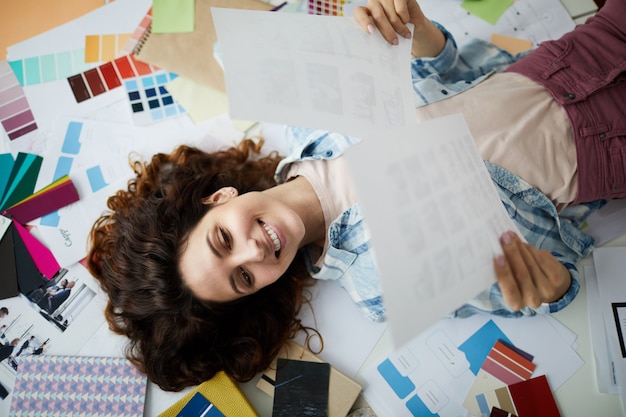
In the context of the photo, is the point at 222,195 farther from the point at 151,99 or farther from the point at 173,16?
the point at 173,16

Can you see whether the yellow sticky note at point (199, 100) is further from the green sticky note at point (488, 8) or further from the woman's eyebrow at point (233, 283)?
the green sticky note at point (488, 8)

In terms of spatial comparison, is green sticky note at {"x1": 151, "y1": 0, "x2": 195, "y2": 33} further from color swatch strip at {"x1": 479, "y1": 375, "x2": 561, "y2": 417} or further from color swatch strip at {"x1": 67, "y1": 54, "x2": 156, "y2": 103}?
color swatch strip at {"x1": 479, "y1": 375, "x2": 561, "y2": 417}

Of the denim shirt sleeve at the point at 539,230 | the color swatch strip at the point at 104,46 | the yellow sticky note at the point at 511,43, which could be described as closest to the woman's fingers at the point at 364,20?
the denim shirt sleeve at the point at 539,230

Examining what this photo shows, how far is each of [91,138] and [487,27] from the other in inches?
Result: 45.9

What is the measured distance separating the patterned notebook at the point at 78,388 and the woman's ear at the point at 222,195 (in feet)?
1.53

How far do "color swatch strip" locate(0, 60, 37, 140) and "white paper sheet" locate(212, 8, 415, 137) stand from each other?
86 cm

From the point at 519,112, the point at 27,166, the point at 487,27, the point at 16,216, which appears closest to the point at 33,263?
the point at 16,216

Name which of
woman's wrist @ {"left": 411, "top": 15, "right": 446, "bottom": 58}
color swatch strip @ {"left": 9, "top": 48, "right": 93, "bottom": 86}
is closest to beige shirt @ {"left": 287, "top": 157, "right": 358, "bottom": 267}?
woman's wrist @ {"left": 411, "top": 15, "right": 446, "bottom": 58}

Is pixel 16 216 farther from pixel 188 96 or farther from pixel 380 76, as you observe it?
pixel 380 76

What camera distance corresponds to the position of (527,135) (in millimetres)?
948

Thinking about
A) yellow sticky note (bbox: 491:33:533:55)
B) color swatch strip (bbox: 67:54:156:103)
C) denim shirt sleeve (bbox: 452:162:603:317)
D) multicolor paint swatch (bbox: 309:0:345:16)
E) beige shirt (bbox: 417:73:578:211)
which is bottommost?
denim shirt sleeve (bbox: 452:162:603:317)

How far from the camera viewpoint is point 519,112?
965 mm

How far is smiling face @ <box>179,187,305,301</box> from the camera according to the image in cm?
86

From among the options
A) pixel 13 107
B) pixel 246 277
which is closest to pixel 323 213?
pixel 246 277
